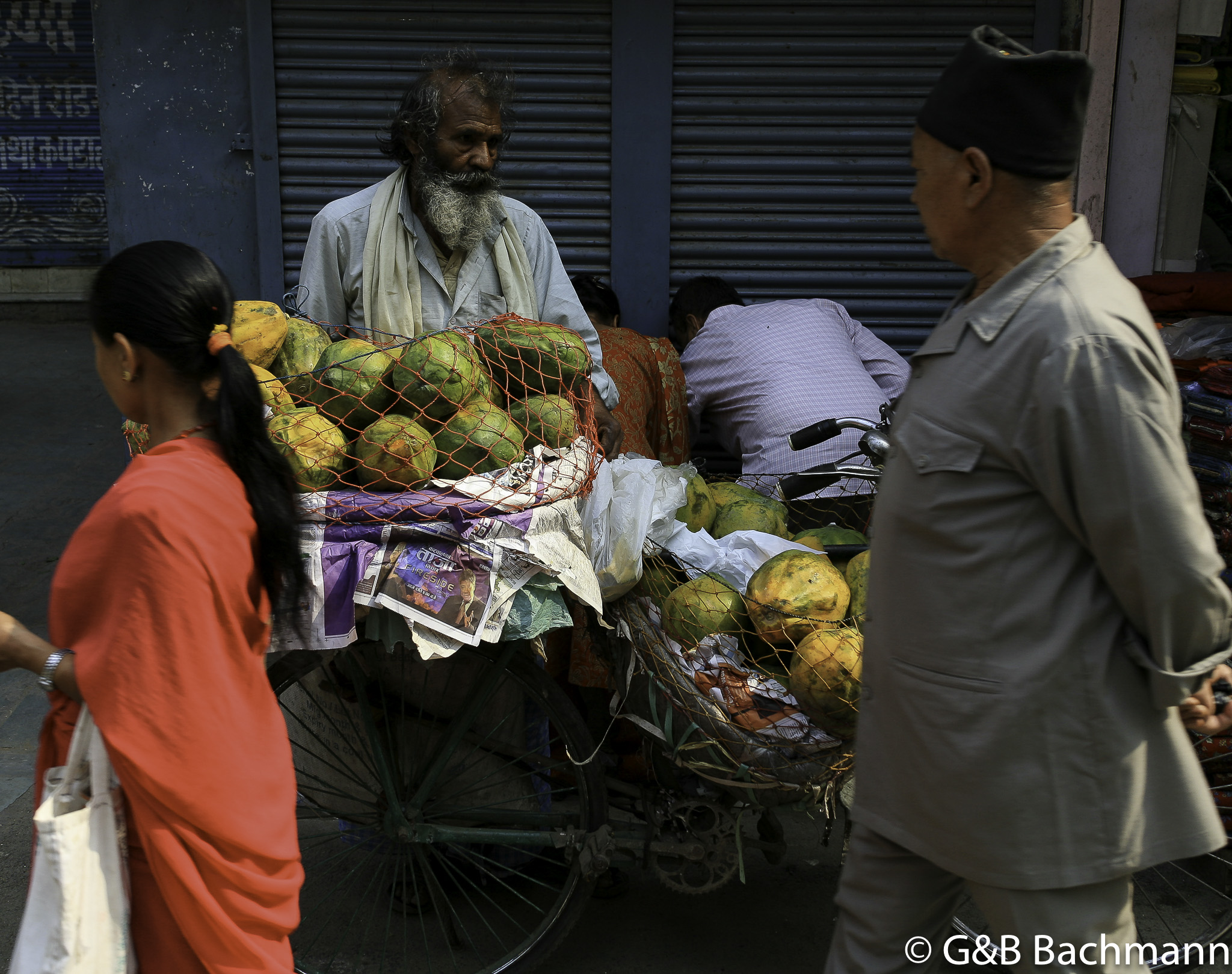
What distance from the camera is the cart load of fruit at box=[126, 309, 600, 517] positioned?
2.34m

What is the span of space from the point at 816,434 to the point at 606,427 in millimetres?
694

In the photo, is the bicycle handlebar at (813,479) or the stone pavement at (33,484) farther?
the stone pavement at (33,484)

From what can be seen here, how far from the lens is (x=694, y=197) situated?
4.56 metres

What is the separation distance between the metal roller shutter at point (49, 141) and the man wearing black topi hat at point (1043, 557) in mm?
11845

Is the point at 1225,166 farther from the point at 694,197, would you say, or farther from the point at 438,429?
the point at 438,429

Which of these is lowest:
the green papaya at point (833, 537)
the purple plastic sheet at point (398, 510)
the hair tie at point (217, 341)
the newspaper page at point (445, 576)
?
the green papaya at point (833, 537)

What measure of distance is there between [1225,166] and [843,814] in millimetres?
4117

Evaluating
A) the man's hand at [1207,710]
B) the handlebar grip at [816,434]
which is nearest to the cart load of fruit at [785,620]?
the handlebar grip at [816,434]

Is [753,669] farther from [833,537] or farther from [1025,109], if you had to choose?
[1025,109]

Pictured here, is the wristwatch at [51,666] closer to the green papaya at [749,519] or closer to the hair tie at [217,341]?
the hair tie at [217,341]

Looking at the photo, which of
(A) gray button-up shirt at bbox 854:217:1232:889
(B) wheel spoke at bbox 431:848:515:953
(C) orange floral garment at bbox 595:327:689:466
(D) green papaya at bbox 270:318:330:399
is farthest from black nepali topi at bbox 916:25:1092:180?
(C) orange floral garment at bbox 595:327:689:466

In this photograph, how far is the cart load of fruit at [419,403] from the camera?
2.34 meters

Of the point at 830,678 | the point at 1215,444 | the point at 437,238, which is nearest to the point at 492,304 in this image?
the point at 437,238

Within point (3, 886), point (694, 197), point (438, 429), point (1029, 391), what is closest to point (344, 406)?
point (438, 429)
